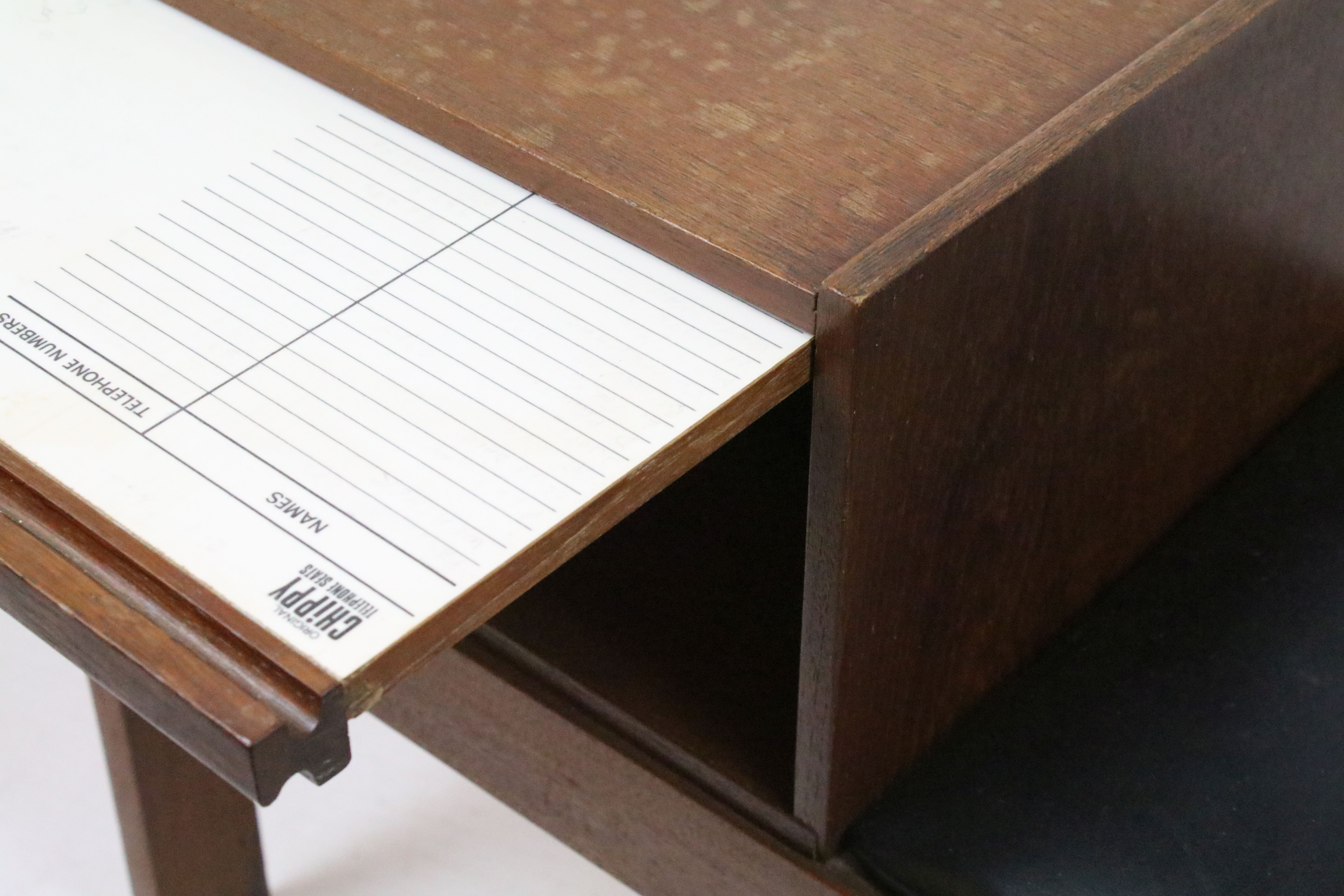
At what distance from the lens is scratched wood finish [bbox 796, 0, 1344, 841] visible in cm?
66

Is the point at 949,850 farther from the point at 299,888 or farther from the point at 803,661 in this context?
the point at 299,888

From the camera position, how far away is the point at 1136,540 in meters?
0.94

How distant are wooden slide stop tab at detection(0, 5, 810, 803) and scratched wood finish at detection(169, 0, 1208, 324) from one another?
0.08ft

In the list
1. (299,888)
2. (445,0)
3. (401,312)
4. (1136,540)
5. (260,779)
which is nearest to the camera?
(260,779)

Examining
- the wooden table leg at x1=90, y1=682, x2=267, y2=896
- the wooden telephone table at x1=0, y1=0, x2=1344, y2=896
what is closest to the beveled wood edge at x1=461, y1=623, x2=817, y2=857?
the wooden telephone table at x1=0, y1=0, x2=1344, y2=896

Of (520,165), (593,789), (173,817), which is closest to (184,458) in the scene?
(520,165)

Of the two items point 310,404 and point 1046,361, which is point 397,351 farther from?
point 1046,361

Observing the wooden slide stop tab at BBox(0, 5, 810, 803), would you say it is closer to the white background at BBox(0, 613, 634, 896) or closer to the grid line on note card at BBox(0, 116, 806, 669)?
the grid line on note card at BBox(0, 116, 806, 669)

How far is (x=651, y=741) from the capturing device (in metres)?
0.90

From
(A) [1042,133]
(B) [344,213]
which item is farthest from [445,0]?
(A) [1042,133]

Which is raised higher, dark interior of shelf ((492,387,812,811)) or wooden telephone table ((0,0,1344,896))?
wooden telephone table ((0,0,1344,896))

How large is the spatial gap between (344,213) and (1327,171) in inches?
20.7

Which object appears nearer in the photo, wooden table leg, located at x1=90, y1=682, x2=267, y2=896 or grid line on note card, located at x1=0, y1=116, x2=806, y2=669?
grid line on note card, located at x1=0, y1=116, x2=806, y2=669

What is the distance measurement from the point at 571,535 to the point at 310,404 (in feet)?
0.38
